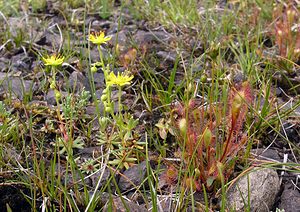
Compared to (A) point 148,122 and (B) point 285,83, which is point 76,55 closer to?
(A) point 148,122

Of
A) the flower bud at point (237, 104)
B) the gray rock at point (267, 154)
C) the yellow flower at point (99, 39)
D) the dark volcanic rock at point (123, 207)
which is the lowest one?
the gray rock at point (267, 154)

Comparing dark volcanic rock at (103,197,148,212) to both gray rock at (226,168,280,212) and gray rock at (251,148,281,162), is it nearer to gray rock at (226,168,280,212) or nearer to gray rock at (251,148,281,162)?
gray rock at (226,168,280,212)

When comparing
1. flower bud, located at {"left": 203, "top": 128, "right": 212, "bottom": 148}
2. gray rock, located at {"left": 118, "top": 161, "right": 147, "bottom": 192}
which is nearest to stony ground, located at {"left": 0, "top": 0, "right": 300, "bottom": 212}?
gray rock, located at {"left": 118, "top": 161, "right": 147, "bottom": 192}

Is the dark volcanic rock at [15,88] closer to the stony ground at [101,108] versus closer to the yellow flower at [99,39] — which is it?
the stony ground at [101,108]

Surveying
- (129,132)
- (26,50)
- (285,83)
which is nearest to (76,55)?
(26,50)

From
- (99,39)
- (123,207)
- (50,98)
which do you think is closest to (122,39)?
(50,98)

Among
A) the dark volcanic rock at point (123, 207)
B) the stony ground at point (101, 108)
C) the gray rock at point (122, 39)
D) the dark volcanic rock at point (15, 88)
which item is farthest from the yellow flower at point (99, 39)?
the gray rock at point (122, 39)
